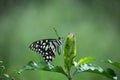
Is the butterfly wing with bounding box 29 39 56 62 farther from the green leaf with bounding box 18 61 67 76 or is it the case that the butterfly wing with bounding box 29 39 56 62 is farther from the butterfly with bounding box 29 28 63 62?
the green leaf with bounding box 18 61 67 76

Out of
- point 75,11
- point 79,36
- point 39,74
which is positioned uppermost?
point 75,11

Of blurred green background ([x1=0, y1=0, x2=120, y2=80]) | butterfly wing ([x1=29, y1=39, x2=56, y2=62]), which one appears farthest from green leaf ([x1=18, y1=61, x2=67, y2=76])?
blurred green background ([x1=0, y1=0, x2=120, y2=80])

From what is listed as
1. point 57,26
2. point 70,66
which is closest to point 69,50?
point 70,66

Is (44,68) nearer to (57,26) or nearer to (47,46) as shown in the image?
(47,46)

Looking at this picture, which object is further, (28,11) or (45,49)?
(28,11)

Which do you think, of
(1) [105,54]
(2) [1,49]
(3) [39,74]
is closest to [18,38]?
(2) [1,49]

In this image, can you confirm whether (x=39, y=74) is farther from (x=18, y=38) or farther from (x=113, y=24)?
(x=113, y=24)

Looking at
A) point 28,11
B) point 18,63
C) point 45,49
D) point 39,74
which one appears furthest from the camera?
point 28,11
